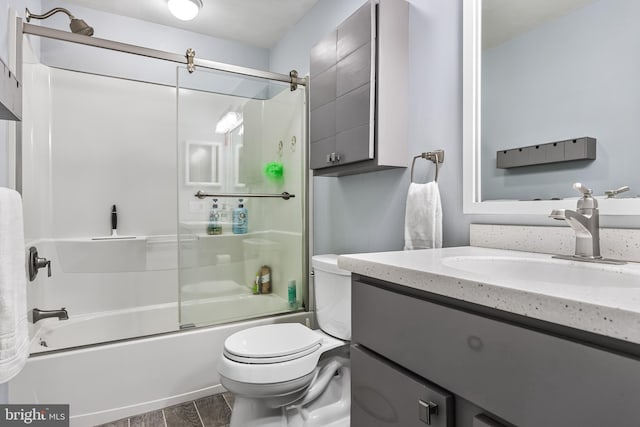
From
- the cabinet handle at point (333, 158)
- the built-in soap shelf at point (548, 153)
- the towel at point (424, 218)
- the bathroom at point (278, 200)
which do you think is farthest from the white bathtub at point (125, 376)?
the built-in soap shelf at point (548, 153)

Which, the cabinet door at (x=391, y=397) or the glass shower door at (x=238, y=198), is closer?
the cabinet door at (x=391, y=397)

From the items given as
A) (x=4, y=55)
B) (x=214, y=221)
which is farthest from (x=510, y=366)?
(x=4, y=55)

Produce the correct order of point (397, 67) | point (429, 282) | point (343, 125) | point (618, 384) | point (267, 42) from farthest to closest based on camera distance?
point (267, 42) < point (343, 125) < point (397, 67) < point (429, 282) < point (618, 384)

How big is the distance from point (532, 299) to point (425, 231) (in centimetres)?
85

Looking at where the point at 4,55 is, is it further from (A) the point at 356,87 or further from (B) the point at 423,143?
(B) the point at 423,143

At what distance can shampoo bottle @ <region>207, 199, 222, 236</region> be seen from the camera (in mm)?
2109

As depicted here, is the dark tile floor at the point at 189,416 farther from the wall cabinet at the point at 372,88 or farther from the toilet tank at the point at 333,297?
the wall cabinet at the point at 372,88

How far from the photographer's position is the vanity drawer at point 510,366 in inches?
17.6

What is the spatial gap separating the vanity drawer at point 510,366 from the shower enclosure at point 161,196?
154 centimetres

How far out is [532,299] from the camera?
531 millimetres

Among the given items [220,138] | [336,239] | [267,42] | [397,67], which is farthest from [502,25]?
[267,42]

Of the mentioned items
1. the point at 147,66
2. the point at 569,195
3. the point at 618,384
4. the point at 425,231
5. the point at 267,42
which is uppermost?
the point at 267,42

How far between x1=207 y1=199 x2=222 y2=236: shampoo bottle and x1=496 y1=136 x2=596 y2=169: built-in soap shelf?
1.55 metres

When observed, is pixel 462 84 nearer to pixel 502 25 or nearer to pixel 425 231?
pixel 502 25
